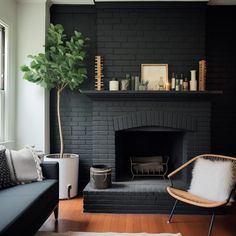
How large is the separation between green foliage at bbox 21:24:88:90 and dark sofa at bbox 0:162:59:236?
1.23m

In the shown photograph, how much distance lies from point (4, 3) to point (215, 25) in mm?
3013

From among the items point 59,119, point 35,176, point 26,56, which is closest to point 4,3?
point 26,56

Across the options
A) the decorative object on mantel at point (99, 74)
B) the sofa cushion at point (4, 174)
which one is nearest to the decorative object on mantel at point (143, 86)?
the decorative object on mantel at point (99, 74)

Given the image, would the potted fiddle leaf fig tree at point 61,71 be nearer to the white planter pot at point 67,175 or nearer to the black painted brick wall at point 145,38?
the white planter pot at point 67,175

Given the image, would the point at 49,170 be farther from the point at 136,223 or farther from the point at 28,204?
the point at 136,223

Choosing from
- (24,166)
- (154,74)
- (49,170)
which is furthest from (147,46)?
(24,166)

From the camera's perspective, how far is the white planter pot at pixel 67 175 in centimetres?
365

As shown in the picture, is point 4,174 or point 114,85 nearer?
point 4,174

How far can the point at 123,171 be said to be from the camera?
4242mm

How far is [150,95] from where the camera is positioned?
11.9 feet

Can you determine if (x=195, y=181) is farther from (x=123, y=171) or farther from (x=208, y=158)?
(x=123, y=171)

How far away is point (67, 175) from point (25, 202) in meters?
1.53

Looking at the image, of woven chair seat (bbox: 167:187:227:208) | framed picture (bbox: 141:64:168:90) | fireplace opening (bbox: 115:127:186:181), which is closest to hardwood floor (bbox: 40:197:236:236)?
woven chair seat (bbox: 167:187:227:208)

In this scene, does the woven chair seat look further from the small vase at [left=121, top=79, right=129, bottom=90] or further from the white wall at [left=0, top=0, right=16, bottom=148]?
the white wall at [left=0, top=0, right=16, bottom=148]
